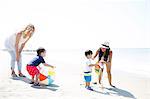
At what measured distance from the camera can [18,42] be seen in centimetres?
1038

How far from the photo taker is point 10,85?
9.02 metres

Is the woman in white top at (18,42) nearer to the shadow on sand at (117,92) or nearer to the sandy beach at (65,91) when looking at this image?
the sandy beach at (65,91)

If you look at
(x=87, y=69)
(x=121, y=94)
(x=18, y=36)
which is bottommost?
(x=121, y=94)

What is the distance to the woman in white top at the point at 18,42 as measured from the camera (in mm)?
10312

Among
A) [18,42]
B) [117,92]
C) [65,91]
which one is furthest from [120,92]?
[18,42]

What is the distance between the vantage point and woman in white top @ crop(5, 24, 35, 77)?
406 inches

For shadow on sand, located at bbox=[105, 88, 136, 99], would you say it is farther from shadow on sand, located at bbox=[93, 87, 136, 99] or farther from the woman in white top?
the woman in white top

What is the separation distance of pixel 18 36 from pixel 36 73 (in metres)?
1.56

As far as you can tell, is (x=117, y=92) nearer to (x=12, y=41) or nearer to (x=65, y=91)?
(x=65, y=91)

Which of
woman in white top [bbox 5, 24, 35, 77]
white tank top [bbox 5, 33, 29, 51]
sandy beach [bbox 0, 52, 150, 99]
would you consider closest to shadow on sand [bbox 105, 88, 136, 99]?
sandy beach [bbox 0, 52, 150, 99]

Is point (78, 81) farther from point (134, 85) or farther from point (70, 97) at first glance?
point (70, 97)

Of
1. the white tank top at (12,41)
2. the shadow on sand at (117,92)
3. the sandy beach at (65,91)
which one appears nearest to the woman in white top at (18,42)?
the white tank top at (12,41)

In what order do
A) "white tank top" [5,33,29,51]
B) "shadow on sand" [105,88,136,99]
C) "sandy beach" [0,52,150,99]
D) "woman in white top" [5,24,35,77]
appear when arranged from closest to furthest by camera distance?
"sandy beach" [0,52,150,99] < "shadow on sand" [105,88,136,99] < "woman in white top" [5,24,35,77] < "white tank top" [5,33,29,51]

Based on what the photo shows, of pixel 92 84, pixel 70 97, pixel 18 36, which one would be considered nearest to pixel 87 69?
pixel 92 84
